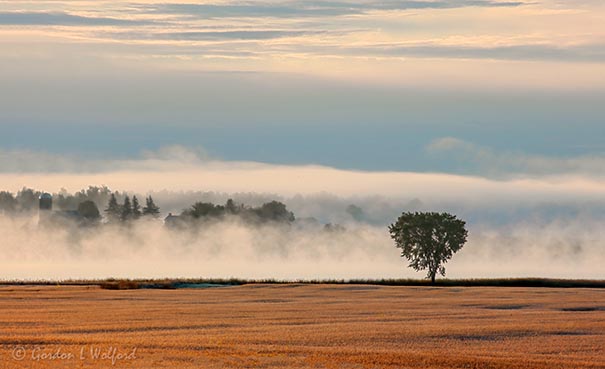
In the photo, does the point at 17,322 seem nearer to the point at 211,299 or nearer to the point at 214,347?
the point at 214,347

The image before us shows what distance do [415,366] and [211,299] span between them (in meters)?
34.7

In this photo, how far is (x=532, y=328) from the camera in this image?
42.2 m

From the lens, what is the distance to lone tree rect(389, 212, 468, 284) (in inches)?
4574

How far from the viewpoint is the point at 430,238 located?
4616 inches

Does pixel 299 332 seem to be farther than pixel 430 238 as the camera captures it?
No

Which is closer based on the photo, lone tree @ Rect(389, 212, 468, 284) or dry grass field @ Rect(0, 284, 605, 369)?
dry grass field @ Rect(0, 284, 605, 369)

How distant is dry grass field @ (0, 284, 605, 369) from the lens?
102ft

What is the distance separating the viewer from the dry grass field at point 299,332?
102 feet

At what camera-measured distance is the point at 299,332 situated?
3931cm

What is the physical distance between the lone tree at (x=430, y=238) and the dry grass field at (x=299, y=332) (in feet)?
164

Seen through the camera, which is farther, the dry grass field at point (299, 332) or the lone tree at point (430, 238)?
the lone tree at point (430, 238)

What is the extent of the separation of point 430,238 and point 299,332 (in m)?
79.0

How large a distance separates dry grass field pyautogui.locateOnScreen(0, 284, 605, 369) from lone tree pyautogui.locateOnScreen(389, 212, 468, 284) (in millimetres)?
49837

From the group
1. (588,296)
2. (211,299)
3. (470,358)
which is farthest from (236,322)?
(588,296)
